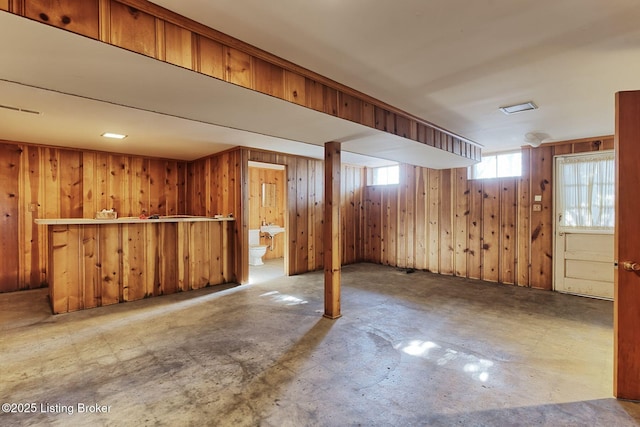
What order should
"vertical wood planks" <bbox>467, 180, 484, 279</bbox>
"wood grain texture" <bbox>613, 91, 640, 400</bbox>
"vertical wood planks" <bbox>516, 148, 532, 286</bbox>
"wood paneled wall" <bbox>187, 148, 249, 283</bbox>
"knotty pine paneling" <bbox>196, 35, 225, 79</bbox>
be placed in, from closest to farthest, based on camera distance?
"knotty pine paneling" <bbox>196, 35, 225, 79</bbox> → "wood grain texture" <bbox>613, 91, 640, 400</bbox> → "vertical wood planks" <bbox>516, 148, 532, 286</bbox> → "wood paneled wall" <bbox>187, 148, 249, 283</bbox> → "vertical wood planks" <bbox>467, 180, 484, 279</bbox>

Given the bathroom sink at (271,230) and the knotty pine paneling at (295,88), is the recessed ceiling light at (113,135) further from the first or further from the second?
the bathroom sink at (271,230)

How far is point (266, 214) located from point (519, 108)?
5.80 m

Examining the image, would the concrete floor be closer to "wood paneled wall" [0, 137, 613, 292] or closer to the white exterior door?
the white exterior door

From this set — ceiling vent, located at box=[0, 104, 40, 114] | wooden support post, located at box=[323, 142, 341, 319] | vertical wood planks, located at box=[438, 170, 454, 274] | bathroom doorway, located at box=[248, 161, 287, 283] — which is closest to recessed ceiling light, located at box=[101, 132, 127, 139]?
ceiling vent, located at box=[0, 104, 40, 114]

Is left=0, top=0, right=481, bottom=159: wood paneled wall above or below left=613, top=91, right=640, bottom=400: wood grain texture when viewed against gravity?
above

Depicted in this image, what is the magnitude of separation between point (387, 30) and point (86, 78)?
1705mm

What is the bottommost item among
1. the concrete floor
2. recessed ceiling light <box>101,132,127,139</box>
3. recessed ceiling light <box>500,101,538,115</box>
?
the concrete floor

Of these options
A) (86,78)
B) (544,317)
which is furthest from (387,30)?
(544,317)

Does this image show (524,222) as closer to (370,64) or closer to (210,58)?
(370,64)

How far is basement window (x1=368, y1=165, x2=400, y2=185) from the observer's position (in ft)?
22.4

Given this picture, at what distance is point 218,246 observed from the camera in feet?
16.6

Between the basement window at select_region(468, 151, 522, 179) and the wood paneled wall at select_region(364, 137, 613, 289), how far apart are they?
156mm

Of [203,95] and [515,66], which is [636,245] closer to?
[515,66]

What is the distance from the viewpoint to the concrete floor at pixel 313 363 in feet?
6.12
